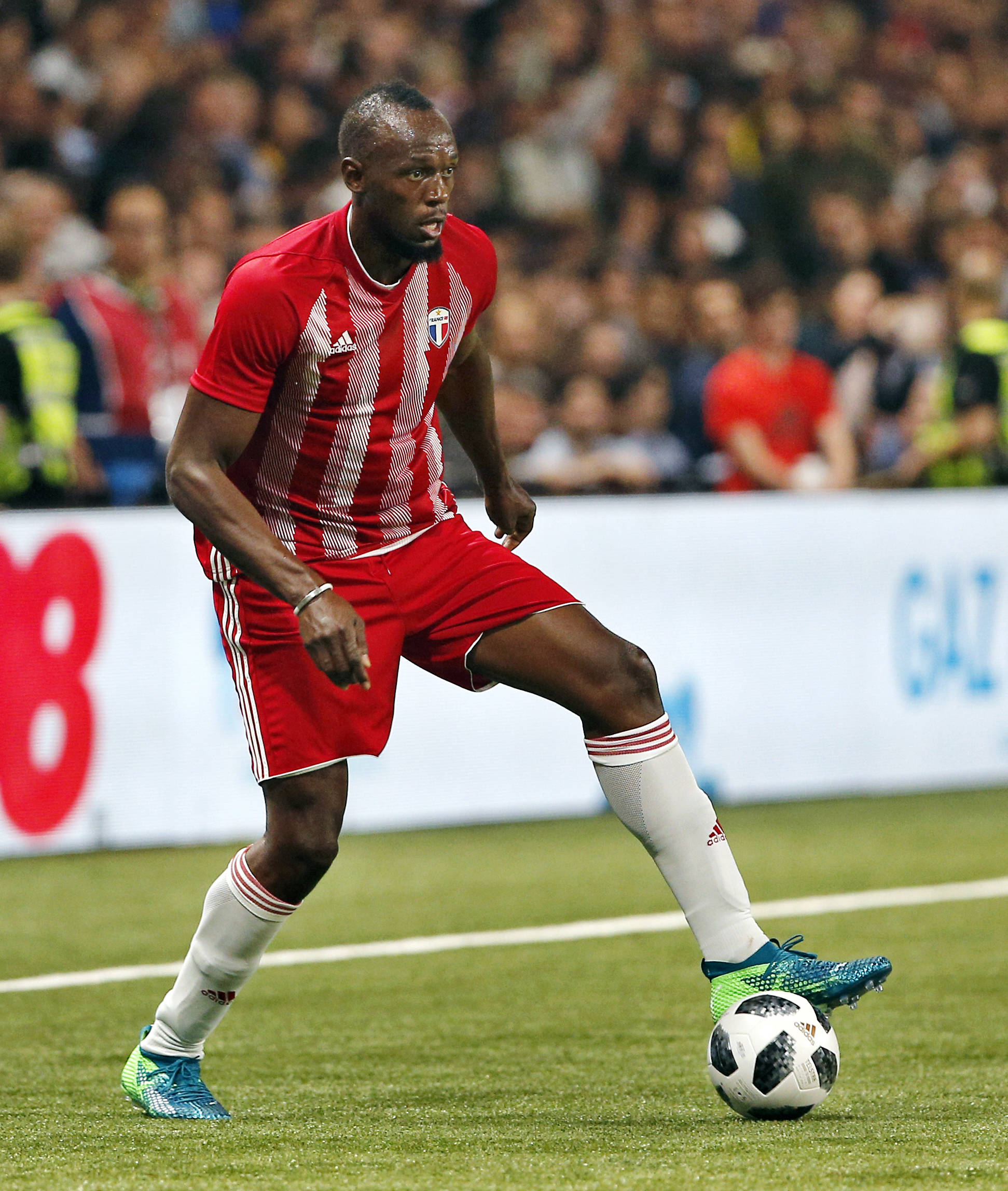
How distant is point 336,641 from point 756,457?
6.11 meters

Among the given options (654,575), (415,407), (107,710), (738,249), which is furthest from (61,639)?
(738,249)

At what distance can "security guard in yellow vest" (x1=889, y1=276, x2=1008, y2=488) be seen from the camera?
989cm

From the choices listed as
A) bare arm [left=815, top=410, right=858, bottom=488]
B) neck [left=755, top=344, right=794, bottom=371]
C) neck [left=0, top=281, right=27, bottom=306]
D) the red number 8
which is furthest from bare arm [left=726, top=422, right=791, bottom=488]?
neck [left=0, top=281, right=27, bottom=306]

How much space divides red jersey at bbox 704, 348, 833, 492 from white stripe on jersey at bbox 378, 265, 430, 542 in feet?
18.1

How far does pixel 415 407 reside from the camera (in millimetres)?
4410

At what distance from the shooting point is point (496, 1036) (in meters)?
5.05

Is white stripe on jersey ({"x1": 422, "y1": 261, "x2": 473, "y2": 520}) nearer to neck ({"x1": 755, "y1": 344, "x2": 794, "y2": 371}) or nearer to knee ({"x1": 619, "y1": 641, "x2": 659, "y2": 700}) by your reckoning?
knee ({"x1": 619, "y1": 641, "x2": 659, "y2": 700})

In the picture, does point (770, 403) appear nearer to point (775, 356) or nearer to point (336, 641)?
point (775, 356)

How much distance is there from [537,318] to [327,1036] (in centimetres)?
640

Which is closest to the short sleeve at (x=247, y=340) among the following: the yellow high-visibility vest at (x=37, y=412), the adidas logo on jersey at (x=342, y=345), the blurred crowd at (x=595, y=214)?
the adidas logo on jersey at (x=342, y=345)

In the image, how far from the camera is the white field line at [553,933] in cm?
585

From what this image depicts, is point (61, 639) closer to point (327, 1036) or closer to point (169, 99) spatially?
point (327, 1036)

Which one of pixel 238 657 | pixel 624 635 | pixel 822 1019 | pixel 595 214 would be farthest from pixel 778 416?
pixel 822 1019

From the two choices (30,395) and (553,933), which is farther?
(30,395)
